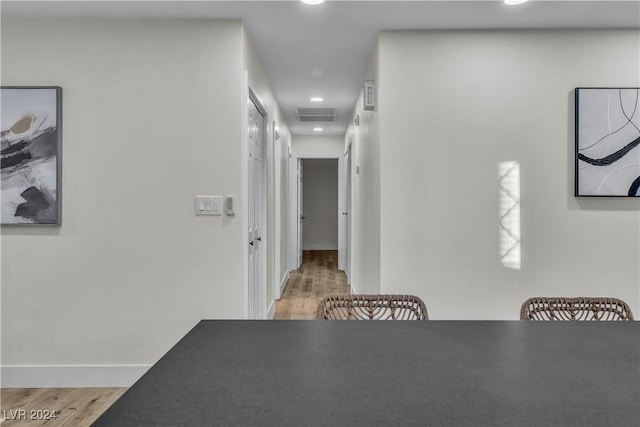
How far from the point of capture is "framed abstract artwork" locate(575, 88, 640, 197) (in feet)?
9.45

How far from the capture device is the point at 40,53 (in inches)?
111

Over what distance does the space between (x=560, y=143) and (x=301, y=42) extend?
1.90 meters

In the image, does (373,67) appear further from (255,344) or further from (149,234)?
(255,344)

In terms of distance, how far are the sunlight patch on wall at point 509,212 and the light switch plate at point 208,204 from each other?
182 cm

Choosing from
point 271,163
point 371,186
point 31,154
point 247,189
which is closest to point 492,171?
point 371,186

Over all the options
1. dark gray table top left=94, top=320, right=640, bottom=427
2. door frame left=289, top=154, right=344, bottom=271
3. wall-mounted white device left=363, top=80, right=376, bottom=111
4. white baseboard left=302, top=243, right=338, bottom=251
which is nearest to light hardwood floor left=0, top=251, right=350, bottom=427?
dark gray table top left=94, top=320, right=640, bottom=427

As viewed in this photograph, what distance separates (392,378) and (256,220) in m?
3.01

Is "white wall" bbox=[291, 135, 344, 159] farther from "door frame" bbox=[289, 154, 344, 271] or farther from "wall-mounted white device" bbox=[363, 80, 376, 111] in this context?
"wall-mounted white device" bbox=[363, 80, 376, 111]

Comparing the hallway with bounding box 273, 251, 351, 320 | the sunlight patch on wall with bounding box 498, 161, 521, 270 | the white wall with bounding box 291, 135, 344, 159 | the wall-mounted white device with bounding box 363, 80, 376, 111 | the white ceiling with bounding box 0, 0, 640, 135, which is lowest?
the hallway with bounding box 273, 251, 351, 320

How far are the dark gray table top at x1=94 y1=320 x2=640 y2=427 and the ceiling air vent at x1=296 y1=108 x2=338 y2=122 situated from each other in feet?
15.1

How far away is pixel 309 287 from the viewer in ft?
20.5

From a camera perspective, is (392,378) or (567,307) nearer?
(392,378)

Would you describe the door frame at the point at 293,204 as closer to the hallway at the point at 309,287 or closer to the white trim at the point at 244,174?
the hallway at the point at 309,287

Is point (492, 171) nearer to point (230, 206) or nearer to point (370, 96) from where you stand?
point (370, 96)
